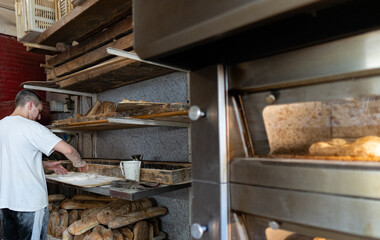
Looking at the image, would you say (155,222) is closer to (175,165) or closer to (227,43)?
(175,165)

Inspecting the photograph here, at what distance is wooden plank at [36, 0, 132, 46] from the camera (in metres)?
2.02

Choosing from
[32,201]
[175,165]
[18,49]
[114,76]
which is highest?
[18,49]

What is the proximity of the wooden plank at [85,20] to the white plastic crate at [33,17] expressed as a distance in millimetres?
96

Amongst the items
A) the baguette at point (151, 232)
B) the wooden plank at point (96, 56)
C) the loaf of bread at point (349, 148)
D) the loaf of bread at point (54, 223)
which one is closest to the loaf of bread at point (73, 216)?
the loaf of bread at point (54, 223)

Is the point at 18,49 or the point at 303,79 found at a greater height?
the point at 18,49

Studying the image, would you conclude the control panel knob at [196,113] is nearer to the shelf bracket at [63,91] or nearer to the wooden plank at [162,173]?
the wooden plank at [162,173]

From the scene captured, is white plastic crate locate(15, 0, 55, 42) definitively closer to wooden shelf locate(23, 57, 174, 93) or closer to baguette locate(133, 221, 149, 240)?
wooden shelf locate(23, 57, 174, 93)

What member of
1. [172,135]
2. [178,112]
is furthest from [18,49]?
[178,112]

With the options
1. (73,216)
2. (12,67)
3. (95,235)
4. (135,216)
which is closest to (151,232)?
(135,216)

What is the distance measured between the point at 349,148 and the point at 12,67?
529 cm

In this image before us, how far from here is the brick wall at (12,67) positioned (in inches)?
174

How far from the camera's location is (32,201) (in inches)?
82.7

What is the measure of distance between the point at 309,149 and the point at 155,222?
1.86 meters

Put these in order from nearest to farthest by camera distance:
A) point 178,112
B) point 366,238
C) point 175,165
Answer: point 366,238 → point 178,112 → point 175,165
